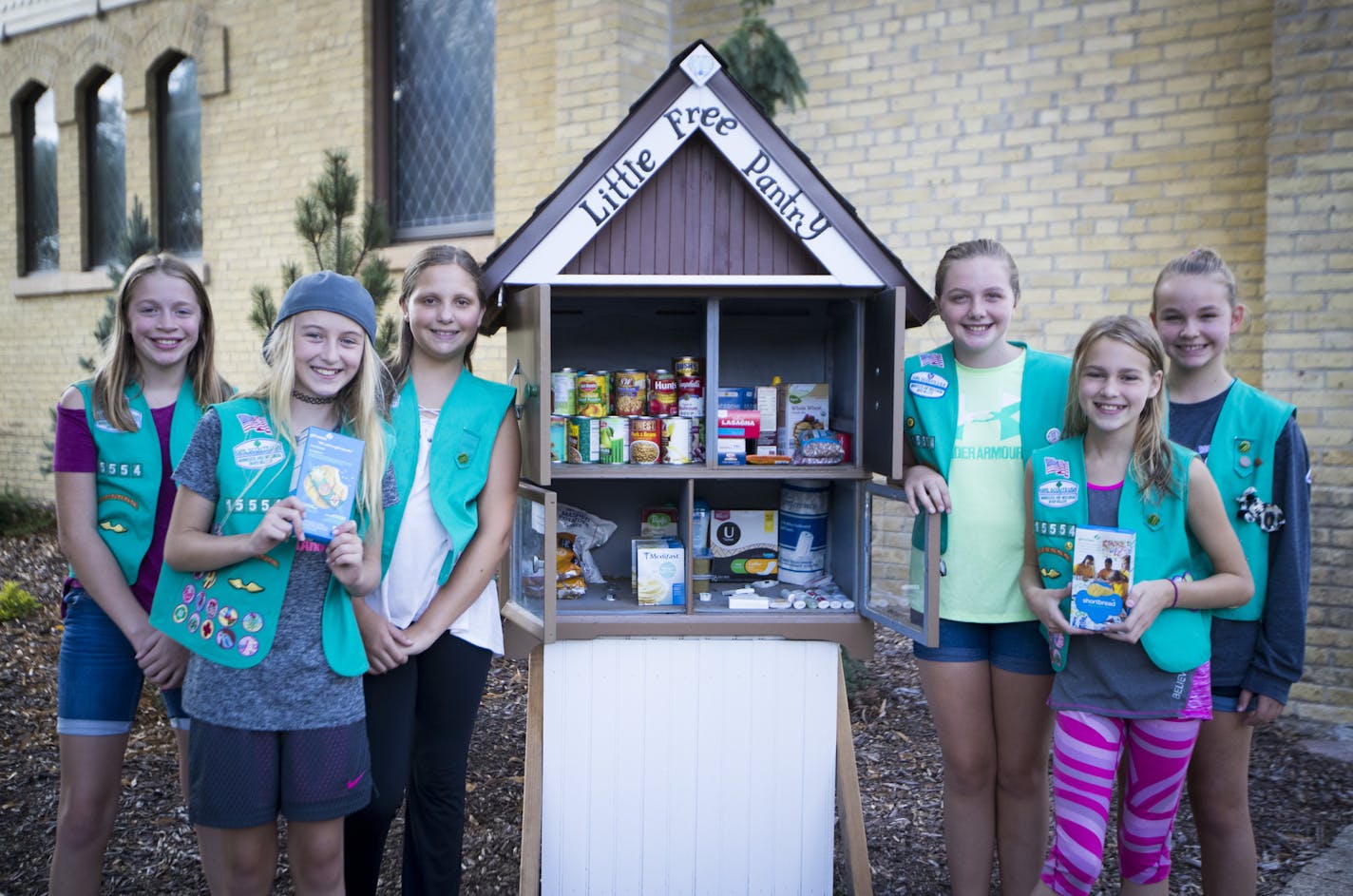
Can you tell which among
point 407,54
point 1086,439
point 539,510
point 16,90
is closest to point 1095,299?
point 1086,439

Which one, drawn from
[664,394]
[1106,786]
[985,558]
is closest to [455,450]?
[664,394]

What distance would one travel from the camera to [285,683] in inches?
83.0

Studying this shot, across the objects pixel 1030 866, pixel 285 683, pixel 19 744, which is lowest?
pixel 19 744

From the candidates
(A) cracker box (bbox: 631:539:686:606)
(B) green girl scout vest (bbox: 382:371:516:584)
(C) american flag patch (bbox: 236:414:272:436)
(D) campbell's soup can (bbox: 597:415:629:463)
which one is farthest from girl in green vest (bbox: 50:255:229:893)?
(A) cracker box (bbox: 631:539:686:606)

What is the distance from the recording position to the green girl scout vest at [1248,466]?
237 centimetres

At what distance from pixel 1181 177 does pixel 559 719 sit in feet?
14.5

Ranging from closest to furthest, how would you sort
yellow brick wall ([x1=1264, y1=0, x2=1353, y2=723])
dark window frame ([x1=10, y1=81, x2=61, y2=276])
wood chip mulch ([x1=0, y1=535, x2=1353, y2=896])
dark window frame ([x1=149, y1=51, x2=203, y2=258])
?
wood chip mulch ([x1=0, y1=535, x2=1353, y2=896]) → yellow brick wall ([x1=1264, y1=0, x2=1353, y2=723]) → dark window frame ([x1=149, y1=51, x2=203, y2=258]) → dark window frame ([x1=10, y1=81, x2=61, y2=276])

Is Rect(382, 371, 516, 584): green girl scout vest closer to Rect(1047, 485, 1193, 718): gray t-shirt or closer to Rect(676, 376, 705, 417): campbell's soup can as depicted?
Rect(676, 376, 705, 417): campbell's soup can

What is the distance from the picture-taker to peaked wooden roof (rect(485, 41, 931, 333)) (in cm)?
263

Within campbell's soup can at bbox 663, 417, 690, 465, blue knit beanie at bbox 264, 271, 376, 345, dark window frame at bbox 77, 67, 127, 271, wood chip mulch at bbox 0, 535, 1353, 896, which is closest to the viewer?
blue knit beanie at bbox 264, 271, 376, 345

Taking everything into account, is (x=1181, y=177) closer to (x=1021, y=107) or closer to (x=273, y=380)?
(x=1021, y=107)

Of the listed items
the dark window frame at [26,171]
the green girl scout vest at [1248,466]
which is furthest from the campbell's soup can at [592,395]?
the dark window frame at [26,171]

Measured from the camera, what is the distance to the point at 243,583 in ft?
6.95

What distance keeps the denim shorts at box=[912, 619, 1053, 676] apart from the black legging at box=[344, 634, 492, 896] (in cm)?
119
